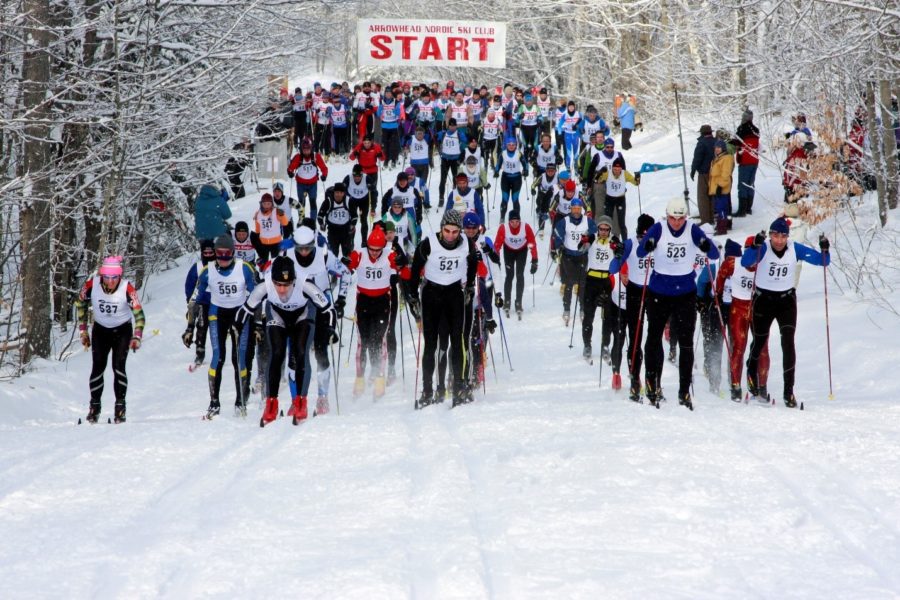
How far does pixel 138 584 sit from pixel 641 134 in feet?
93.7

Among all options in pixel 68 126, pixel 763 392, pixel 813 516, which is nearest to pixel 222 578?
pixel 813 516

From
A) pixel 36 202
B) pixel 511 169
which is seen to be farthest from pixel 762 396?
pixel 511 169

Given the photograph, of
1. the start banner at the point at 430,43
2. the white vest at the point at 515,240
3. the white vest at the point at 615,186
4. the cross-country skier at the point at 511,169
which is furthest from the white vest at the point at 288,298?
the start banner at the point at 430,43

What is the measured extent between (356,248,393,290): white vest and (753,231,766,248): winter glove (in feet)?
12.7

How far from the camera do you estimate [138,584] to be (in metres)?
4.59

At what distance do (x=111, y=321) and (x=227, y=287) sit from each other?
1.18 m

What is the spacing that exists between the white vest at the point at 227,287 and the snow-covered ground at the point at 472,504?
4.85 feet

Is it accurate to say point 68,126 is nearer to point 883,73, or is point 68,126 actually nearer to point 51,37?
point 51,37

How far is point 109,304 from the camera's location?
940 centimetres

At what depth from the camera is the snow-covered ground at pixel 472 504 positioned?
464cm

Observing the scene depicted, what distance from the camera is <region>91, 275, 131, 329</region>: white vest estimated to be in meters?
9.39

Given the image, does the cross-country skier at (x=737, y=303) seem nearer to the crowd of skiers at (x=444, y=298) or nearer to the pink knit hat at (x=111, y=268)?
the crowd of skiers at (x=444, y=298)

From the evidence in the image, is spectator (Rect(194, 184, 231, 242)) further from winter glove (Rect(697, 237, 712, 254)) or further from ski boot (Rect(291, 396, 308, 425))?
winter glove (Rect(697, 237, 712, 254))

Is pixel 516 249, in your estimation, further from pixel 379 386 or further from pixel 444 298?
pixel 444 298
